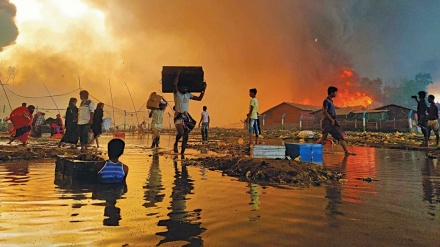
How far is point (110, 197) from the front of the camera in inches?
170

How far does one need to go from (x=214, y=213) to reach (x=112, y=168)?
2.40m

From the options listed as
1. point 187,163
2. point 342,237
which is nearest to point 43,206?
point 342,237

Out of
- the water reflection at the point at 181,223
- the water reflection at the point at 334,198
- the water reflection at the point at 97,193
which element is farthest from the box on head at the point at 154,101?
the water reflection at the point at 334,198

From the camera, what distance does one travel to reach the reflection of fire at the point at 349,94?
89.3 metres

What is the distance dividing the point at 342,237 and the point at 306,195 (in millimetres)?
1801

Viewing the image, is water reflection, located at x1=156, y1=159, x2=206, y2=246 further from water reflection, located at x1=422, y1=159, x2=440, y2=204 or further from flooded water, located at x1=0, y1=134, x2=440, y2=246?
water reflection, located at x1=422, y1=159, x2=440, y2=204

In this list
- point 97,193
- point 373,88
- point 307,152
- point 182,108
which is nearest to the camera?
point 97,193

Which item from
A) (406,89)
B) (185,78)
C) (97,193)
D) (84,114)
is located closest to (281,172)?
(97,193)

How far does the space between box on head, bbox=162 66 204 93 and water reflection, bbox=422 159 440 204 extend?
6423 mm

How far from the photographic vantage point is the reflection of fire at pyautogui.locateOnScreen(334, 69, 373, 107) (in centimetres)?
8934

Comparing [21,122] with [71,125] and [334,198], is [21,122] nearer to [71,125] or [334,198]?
[71,125]

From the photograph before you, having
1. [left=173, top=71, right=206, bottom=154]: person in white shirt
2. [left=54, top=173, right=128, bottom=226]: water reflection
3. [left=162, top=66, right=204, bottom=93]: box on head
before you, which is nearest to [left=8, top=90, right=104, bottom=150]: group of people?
[left=162, top=66, right=204, bottom=93]: box on head

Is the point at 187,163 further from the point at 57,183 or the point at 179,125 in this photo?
the point at 57,183

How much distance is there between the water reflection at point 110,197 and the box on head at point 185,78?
5.46 metres
